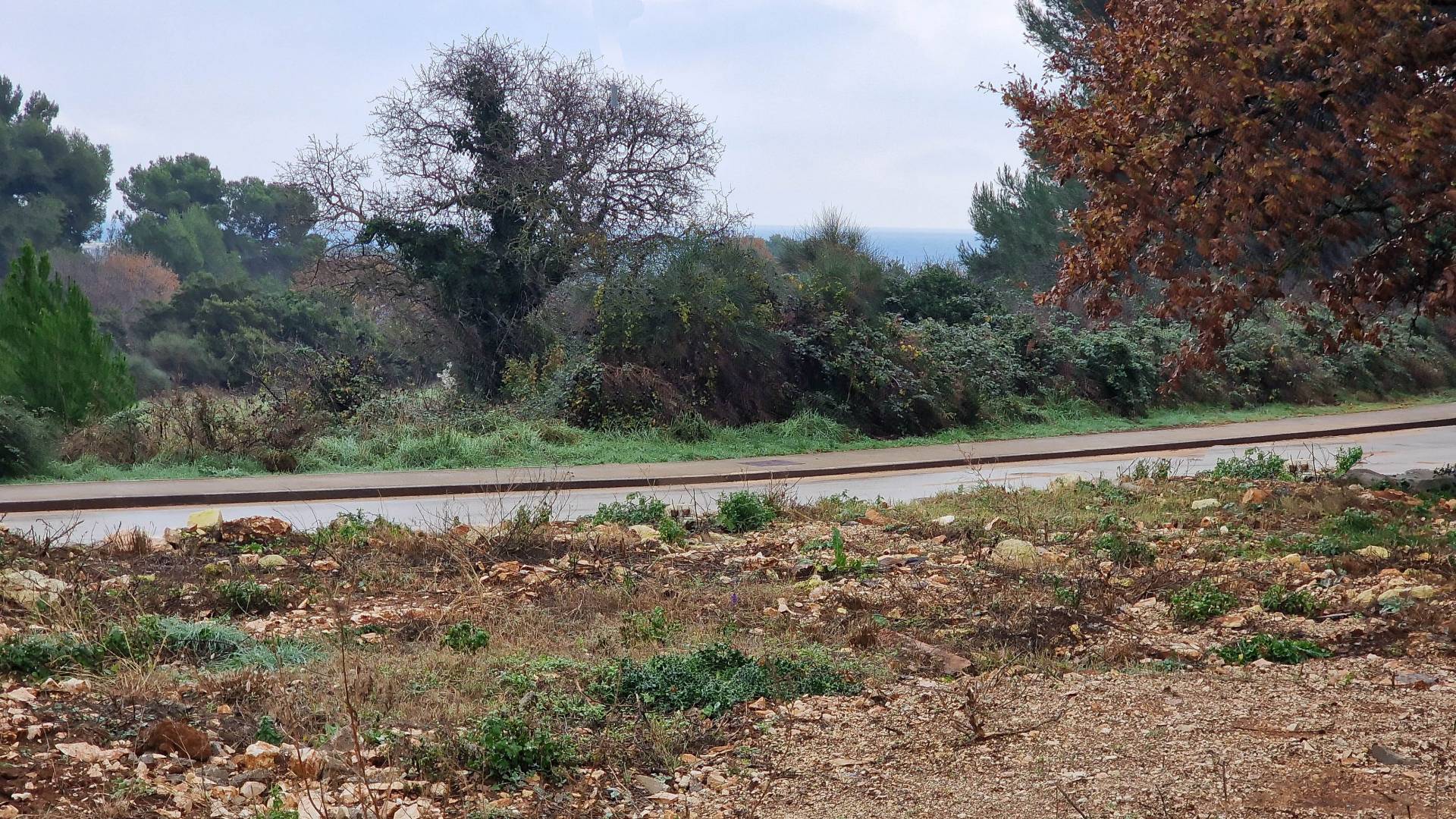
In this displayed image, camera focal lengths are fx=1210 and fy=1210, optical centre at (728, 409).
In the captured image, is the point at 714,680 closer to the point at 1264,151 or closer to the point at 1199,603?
the point at 1199,603

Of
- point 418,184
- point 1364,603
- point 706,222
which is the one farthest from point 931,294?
point 1364,603

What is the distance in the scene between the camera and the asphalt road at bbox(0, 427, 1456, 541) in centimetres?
1192

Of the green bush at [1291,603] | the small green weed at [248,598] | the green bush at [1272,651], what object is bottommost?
the green bush at [1272,651]

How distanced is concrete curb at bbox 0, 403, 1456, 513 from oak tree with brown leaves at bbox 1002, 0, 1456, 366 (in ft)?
15.3

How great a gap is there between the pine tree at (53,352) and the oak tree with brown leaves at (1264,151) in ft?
47.7

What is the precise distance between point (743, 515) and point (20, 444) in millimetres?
10474

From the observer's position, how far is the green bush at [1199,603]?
22.1 feet

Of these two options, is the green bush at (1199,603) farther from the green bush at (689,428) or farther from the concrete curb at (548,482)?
the green bush at (689,428)

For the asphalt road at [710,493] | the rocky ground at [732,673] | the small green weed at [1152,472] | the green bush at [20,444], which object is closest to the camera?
the rocky ground at [732,673]

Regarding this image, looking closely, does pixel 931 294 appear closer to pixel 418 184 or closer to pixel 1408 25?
pixel 418 184

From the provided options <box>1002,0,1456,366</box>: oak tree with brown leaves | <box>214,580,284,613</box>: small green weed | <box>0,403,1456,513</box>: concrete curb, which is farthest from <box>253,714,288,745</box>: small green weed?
<box>1002,0,1456,366</box>: oak tree with brown leaves

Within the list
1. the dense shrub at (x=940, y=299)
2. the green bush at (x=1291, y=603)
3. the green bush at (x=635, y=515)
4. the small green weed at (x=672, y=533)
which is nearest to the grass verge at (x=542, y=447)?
the dense shrub at (x=940, y=299)

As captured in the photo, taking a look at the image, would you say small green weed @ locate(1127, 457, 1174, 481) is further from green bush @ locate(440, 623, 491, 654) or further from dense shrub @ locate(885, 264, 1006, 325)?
dense shrub @ locate(885, 264, 1006, 325)

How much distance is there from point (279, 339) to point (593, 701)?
139ft
